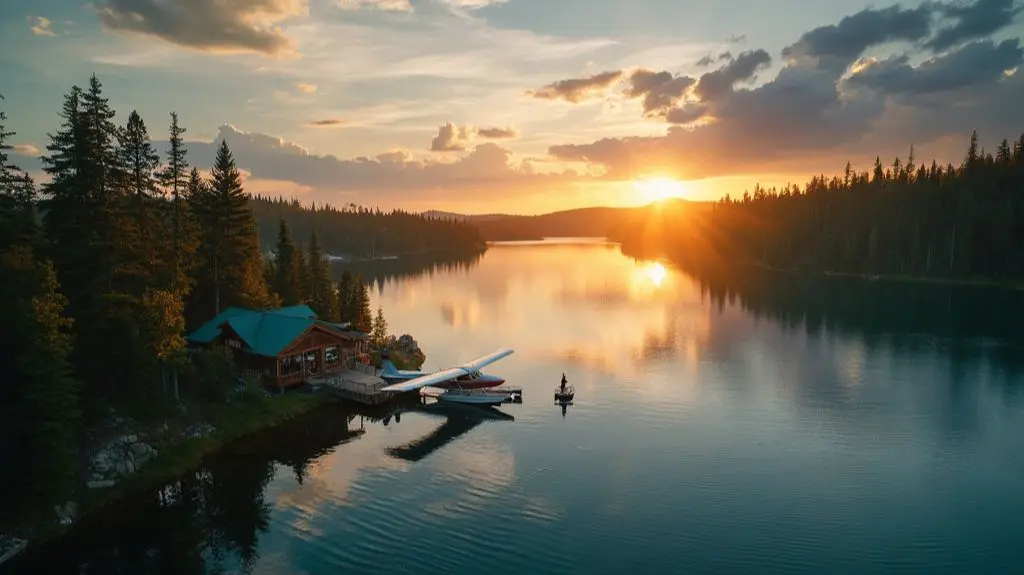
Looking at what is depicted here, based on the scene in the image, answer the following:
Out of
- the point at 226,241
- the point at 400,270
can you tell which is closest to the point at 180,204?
the point at 226,241

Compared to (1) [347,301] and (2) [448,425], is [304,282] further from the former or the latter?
(2) [448,425]

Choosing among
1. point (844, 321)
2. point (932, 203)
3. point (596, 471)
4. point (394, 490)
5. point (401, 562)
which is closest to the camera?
point (401, 562)

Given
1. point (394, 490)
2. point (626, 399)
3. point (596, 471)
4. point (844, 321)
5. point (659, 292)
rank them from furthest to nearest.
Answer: point (659, 292)
point (844, 321)
point (626, 399)
point (596, 471)
point (394, 490)

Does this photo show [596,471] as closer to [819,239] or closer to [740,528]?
[740,528]

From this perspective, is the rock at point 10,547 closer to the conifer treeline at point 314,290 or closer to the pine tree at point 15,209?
the pine tree at point 15,209

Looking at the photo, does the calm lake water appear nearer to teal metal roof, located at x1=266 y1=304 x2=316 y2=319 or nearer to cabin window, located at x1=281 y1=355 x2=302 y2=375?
cabin window, located at x1=281 y1=355 x2=302 y2=375

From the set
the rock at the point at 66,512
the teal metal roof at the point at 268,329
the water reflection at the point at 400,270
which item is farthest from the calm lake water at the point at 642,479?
the water reflection at the point at 400,270

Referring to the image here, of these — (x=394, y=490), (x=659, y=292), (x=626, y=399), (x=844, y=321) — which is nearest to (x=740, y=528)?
(x=394, y=490)

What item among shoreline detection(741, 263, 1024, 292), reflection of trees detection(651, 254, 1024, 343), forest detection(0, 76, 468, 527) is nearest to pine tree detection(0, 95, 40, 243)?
forest detection(0, 76, 468, 527)
